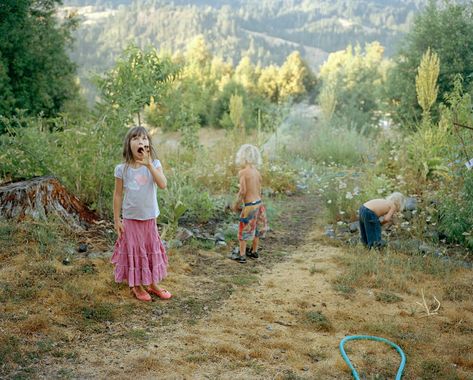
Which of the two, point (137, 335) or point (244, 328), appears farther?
Result: point (244, 328)

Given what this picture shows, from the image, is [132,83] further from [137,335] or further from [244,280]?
[137,335]

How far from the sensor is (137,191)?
370 cm

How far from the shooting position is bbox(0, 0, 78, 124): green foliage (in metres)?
11.4

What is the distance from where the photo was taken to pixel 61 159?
205 inches

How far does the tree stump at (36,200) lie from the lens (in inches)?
184

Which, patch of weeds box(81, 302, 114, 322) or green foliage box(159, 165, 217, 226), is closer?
patch of weeds box(81, 302, 114, 322)

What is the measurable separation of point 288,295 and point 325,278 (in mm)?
569

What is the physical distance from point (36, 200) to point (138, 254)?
5.20 feet

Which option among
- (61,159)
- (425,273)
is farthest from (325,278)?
(61,159)

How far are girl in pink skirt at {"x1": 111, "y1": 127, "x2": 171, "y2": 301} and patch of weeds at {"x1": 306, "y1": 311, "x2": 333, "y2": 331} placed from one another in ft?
4.00

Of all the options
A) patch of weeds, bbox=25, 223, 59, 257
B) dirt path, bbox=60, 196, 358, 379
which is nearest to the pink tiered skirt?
dirt path, bbox=60, 196, 358, 379

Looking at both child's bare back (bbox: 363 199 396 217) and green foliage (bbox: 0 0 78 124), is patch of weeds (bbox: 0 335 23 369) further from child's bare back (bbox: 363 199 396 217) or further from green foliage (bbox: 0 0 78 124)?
green foliage (bbox: 0 0 78 124)

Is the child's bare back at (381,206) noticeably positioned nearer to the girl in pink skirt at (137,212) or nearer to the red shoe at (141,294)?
the girl in pink skirt at (137,212)

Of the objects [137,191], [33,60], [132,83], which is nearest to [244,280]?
[137,191]
